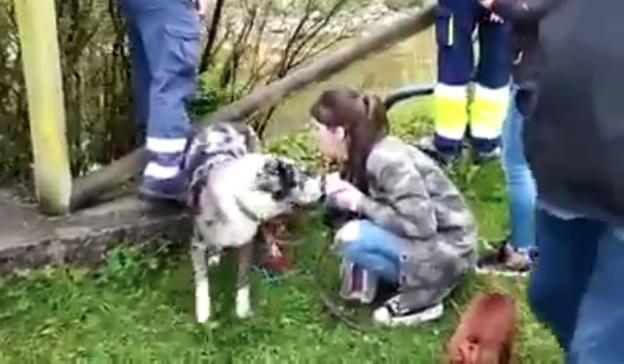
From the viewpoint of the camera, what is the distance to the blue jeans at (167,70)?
582 centimetres

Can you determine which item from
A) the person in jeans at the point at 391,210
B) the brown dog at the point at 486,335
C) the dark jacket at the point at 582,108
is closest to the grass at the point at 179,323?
the person in jeans at the point at 391,210

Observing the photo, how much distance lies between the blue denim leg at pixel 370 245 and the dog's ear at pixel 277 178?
0.82ft

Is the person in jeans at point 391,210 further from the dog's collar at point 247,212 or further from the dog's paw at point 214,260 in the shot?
the dog's paw at point 214,260

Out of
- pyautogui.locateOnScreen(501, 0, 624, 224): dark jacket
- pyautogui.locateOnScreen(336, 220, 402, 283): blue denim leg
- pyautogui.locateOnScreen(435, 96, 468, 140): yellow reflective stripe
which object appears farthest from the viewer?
pyautogui.locateOnScreen(435, 96, 468, 140): yellow reflective stripe

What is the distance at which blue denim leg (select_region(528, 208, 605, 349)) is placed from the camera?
379 cm

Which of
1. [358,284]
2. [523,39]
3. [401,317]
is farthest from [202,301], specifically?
[523,39]

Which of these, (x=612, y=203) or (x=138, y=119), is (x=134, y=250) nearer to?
(x=138, y=119)

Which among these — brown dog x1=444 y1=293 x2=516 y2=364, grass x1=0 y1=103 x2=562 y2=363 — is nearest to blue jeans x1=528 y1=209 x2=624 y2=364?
brown dog x1=444 y1=293 x2=516 y2=364

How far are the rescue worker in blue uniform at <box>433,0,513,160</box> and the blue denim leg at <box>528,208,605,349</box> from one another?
2.68 metres

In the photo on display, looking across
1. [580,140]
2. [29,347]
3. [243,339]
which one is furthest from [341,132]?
[580,140]

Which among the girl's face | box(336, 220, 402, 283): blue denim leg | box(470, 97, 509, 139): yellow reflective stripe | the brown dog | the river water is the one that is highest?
the girl's face

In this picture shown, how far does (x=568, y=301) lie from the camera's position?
400 centimetres

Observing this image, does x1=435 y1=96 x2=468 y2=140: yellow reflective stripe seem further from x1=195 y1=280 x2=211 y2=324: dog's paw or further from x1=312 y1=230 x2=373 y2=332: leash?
x1=195 y1=280 x2=211 y2=324: dog's paw

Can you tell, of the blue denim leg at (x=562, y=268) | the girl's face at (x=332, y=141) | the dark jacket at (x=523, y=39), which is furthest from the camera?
the girl's face at (x=332, y=141)
